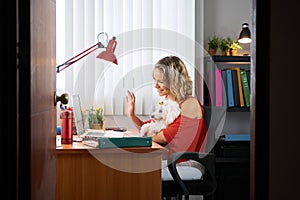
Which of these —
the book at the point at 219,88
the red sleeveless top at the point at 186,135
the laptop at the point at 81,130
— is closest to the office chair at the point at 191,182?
the red sleeveless top at the point at 186,135

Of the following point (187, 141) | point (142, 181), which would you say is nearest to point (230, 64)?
point (187, 141)

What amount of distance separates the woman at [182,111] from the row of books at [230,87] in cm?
20

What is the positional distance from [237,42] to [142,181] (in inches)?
69.3

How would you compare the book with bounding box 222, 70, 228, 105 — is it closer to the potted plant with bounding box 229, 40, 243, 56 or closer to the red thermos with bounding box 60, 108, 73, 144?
the potted plant with bounding box 229, 40, 243, 56

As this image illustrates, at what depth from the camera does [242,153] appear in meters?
3.68

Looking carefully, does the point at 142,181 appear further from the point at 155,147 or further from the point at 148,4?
the point at 148,4

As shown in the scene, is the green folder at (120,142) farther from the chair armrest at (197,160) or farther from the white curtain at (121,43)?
the white curtain at (121,43)

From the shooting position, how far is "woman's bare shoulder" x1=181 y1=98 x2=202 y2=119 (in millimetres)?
3480

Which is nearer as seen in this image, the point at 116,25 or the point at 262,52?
the point at 262,52

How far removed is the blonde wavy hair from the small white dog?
0.36ft

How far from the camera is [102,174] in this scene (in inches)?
102

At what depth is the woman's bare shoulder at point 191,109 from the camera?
3.48m

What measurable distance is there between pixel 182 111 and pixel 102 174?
3.68ft
